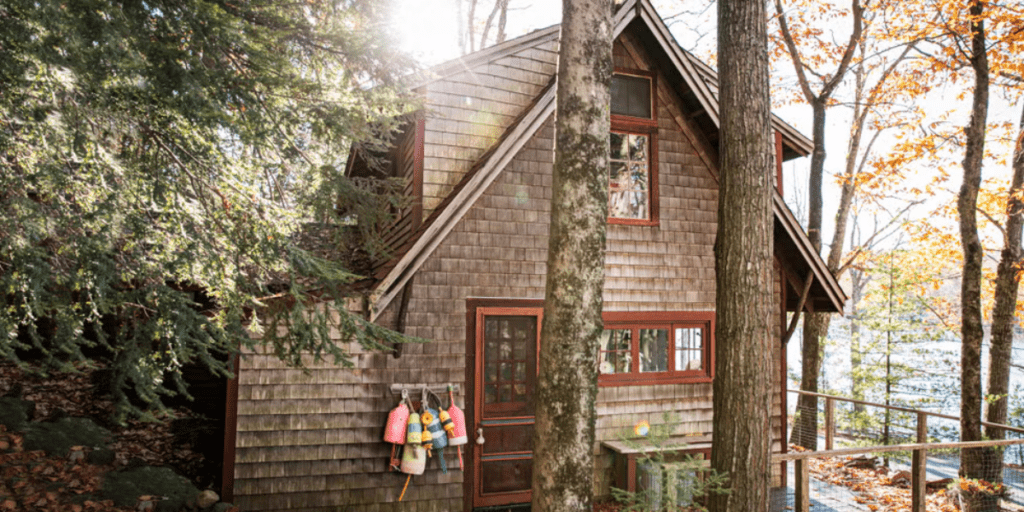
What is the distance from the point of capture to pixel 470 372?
311 inches

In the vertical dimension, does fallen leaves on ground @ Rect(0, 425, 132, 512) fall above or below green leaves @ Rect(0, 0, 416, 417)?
below

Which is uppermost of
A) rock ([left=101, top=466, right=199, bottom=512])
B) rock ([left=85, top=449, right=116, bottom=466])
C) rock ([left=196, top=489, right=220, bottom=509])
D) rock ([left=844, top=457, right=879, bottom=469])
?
rock ([left=85, top=449, right=116, bottom=466])

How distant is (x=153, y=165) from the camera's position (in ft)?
15.0

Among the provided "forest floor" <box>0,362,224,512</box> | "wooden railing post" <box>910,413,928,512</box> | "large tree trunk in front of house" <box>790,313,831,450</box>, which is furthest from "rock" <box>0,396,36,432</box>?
"large tree trunk in front of house" <box>790,313,831,450</box>

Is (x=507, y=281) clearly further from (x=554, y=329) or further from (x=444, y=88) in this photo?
(x=554, y=329)

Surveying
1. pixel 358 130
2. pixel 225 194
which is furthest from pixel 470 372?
pixel 225 194

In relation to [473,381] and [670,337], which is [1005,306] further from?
[473,381]

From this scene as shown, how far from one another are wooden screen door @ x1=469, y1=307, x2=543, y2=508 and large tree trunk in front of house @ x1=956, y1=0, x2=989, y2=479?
6788 millimetres

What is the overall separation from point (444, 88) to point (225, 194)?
419 cm

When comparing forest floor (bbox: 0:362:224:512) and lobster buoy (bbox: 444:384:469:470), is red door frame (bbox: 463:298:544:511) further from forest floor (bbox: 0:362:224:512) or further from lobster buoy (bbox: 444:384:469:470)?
forest floor (bbox: 0:362:224:512)

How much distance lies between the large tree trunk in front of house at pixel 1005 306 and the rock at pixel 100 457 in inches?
505

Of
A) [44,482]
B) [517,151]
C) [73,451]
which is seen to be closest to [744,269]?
[517,151]

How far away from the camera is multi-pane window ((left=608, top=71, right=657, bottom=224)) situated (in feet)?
29.4

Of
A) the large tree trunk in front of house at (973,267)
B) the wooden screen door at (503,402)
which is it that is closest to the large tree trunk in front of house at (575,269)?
the wooden screen door at (503,402)
